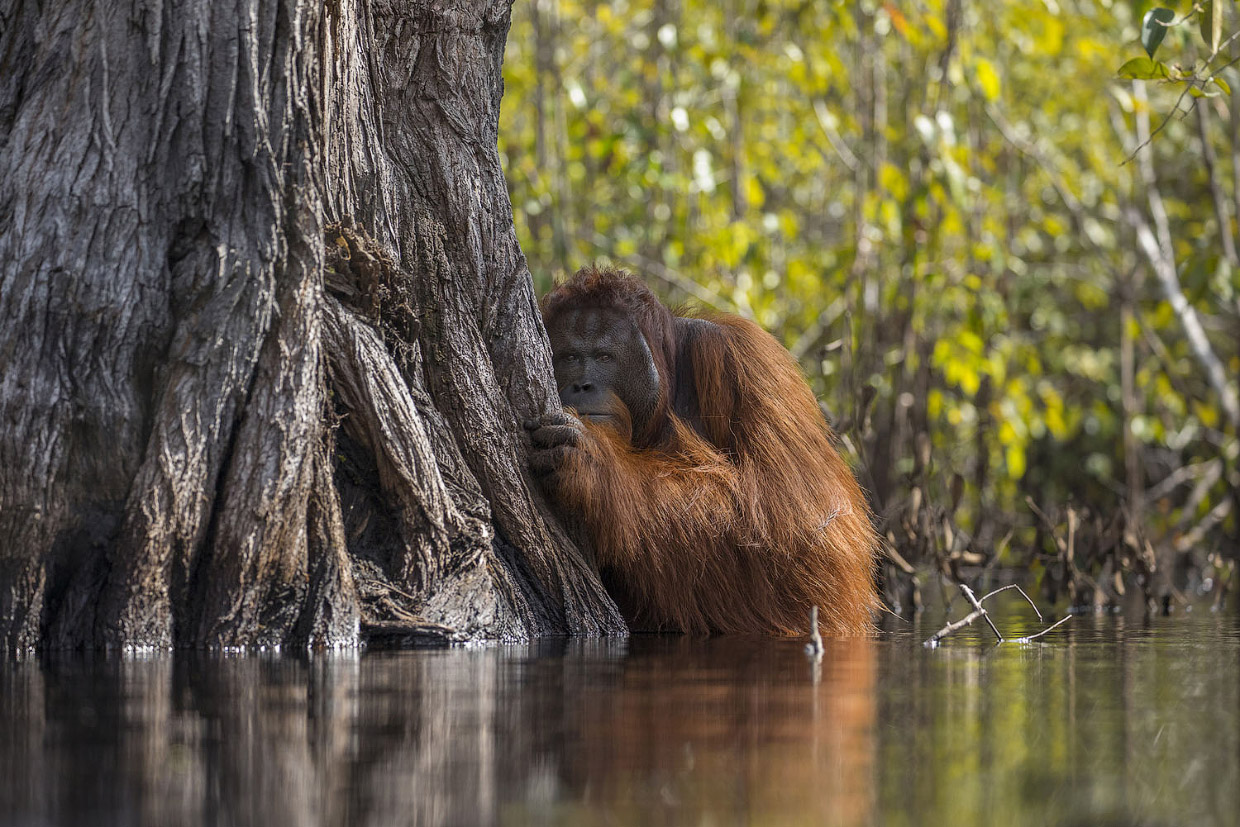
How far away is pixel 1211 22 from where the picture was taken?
5137mm

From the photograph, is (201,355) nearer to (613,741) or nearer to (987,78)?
(613,741)

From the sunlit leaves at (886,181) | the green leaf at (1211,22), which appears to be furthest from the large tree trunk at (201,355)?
the sunlit leaves at (886,181)

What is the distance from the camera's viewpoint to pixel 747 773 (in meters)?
1.93

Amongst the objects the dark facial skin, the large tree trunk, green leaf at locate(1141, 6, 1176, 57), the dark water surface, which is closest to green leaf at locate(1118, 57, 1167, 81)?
green leaf at locate(1141, 6, 1176, 57)

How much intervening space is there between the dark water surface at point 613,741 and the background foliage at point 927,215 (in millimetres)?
3811

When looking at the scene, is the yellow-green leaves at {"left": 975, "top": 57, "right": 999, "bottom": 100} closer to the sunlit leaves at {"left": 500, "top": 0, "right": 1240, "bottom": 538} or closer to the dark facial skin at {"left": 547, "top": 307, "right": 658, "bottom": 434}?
the sunlit leaves at {"left": 500, "top": 0, "right": 1240, "bottom": 538}

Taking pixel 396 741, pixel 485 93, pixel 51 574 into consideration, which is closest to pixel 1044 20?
pixel 485 93

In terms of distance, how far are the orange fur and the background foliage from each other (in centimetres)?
188

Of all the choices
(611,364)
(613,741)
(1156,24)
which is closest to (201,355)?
(611,364)

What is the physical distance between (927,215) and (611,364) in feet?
16.1

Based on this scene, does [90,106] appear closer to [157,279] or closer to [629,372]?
[157,279]

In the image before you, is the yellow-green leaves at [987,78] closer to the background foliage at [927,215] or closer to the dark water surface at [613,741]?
the background foliage at [927,215]

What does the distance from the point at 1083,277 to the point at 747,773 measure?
10.6 metres

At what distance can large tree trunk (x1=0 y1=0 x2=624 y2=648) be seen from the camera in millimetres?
3525
